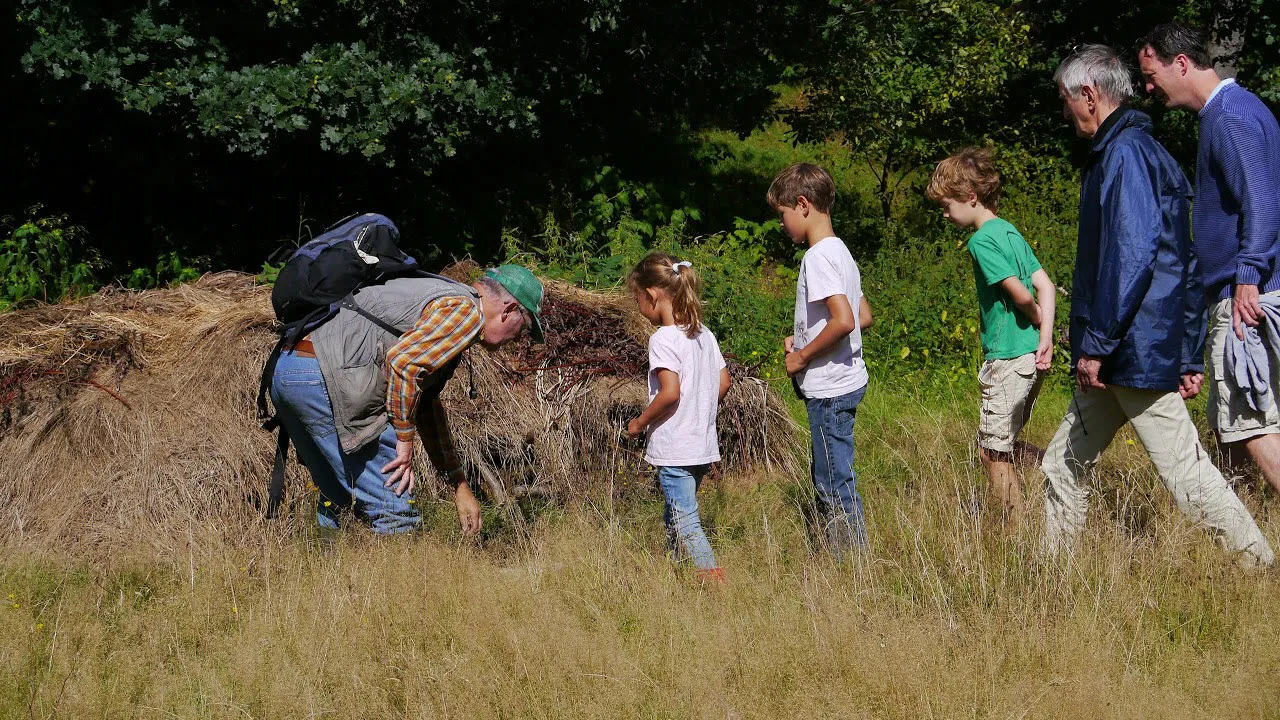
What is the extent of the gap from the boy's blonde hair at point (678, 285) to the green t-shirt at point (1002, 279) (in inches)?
47.9

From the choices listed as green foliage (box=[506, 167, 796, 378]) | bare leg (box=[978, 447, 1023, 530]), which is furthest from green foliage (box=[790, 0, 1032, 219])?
bare leg (box=[978, 447, 1023, 530])

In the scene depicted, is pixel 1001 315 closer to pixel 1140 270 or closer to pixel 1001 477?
pixel 1001 477

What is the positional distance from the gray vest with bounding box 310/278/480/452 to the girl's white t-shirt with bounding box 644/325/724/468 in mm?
798

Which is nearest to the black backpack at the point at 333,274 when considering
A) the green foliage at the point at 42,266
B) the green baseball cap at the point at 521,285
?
the green baseball cap at the point at 521,285

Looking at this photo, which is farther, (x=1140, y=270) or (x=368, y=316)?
(x=368, y=316)

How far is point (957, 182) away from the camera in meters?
4.46

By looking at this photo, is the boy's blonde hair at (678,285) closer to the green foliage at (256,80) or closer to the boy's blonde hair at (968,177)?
the boy's blonde hair at (968,177)

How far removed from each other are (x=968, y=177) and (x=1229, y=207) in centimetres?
101

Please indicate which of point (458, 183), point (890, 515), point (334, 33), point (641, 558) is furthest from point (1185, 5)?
point (641, 558)

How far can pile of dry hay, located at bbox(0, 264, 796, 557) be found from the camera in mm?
4965

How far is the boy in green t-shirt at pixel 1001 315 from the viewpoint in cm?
428

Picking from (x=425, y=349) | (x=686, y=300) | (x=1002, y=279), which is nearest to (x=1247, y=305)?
(x=1002, y=279)

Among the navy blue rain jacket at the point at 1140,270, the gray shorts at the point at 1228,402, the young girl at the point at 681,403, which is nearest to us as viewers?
the navy blue rain jacket at the point at 1140,270

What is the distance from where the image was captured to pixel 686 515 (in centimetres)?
405
